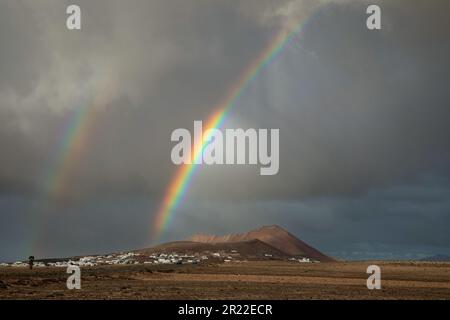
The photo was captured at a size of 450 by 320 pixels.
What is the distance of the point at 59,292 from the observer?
5388 centimetres
